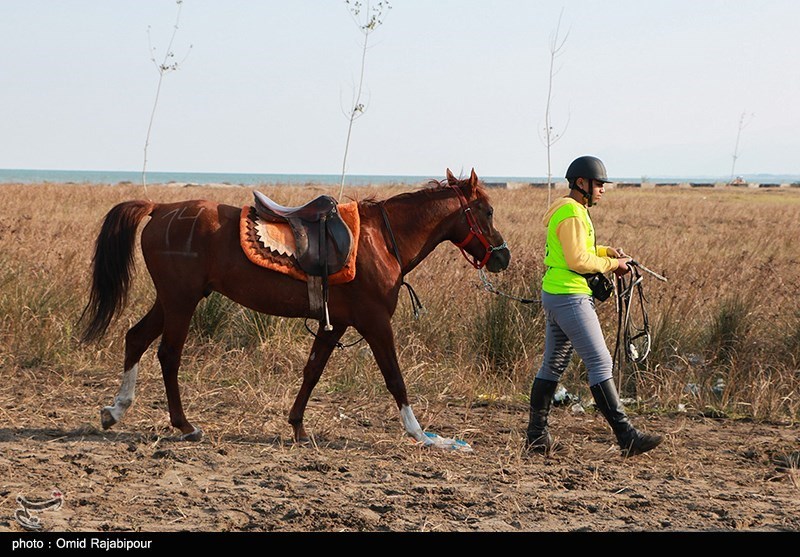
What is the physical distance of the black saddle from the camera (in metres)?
6.02

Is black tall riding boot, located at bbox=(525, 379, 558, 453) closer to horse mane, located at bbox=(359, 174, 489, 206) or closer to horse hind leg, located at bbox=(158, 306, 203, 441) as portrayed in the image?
horse mane, located at bbox=(359, 174, 489, 206)

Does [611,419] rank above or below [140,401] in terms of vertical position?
above

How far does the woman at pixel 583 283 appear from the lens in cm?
571

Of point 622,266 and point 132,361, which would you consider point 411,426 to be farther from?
point 132,361

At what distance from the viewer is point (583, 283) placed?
5.82 metres

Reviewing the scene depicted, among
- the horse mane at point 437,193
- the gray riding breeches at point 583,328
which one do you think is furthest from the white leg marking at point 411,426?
the horse mane at point 437,193

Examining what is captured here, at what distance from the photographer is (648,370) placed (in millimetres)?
7934

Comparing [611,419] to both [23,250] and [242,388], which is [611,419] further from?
[23,250]

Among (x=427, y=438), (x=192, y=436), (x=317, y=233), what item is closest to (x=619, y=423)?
(x=427, y=438)

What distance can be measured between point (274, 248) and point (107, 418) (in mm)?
1548

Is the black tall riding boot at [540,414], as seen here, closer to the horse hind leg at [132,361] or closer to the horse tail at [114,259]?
the horse hind leg at [132,361]
